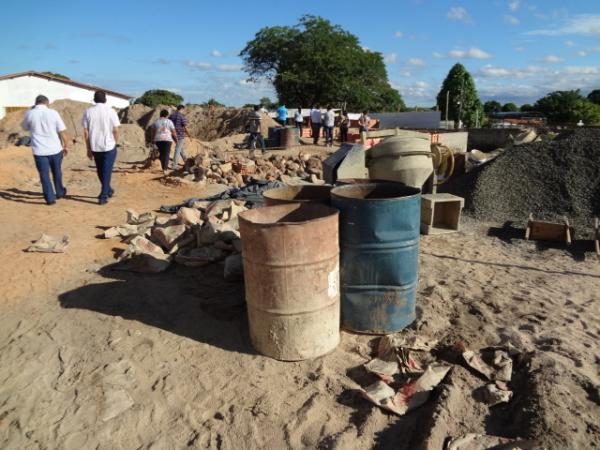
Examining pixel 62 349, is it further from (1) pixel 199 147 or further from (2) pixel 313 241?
(1) pixel 199 147

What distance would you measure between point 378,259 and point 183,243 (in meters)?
2.84

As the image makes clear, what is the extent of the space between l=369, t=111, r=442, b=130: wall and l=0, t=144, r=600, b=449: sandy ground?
22.5 metres

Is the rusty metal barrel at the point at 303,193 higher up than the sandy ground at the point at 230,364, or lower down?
higher up

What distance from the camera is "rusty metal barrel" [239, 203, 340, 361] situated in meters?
3.16

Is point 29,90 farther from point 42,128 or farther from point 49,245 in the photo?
point 49,245

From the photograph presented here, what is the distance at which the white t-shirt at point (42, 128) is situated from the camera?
7070mm

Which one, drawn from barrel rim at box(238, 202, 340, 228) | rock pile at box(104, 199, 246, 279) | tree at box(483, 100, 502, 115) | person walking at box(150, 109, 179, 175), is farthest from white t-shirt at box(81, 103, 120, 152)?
tree at box(483, 100, 502, 115)

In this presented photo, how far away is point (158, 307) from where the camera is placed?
4.29 meters

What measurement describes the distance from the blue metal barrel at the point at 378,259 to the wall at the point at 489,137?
18.1 m

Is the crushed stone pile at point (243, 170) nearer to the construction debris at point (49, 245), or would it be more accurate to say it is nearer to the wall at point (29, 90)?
the construction debris at point (49, 245)

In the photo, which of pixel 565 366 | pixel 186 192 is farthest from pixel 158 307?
pixel 186 192

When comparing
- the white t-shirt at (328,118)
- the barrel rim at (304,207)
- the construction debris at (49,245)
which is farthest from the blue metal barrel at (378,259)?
the white t-shirt at (328,118)

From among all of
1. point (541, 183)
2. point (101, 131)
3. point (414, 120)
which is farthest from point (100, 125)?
point (414, 120)

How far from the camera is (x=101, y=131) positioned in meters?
7.22
